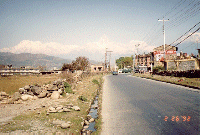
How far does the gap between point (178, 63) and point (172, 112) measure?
38.2m

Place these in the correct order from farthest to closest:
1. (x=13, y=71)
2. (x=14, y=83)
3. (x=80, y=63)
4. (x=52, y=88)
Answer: (x=80, y=63) < (x=13, y=71) < (x=14, y=83) < (x=52, y=88)

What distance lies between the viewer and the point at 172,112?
6.42 metres

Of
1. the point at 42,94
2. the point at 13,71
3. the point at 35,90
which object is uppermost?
the point at 13,71

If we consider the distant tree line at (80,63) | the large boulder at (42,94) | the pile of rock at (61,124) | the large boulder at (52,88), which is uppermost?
the distant tree line at (80,63)

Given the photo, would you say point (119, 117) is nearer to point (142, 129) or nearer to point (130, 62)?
point (142, 129)

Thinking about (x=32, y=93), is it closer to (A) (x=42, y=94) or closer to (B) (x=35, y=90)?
(B) (x=35, y=90)

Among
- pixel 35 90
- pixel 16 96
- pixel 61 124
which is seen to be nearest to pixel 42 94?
pixel 35 90

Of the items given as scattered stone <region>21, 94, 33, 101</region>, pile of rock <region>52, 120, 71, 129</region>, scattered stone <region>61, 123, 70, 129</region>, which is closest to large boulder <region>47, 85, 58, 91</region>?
scattered stone <region>21, 94, 33, 101</region>

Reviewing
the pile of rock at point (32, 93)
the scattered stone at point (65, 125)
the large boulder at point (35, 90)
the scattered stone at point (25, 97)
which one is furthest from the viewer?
the large boulder at point (35, 90)

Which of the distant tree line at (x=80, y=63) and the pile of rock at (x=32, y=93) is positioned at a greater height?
the distant tree line at (x=80, y=63)

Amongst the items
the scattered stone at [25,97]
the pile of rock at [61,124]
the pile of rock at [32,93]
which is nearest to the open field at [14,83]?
the pile of rock at [32,93]

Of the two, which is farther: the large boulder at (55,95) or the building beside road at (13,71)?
the building beside road at (13,71)

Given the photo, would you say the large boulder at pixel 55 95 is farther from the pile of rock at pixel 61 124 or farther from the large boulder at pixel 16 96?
the pile of rock at pixel 61 124

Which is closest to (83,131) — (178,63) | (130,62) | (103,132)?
(103,132)
